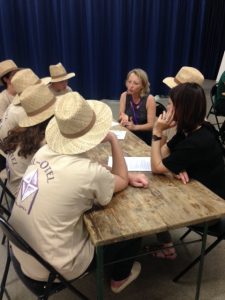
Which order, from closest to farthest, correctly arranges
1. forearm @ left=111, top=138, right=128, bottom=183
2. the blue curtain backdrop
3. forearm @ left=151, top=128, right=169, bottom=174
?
forearm @ left=111, top=138, right=128, bottom=183, forearm @ left=151, top=128, right=169, bottom=174, the blue curtain backdrop

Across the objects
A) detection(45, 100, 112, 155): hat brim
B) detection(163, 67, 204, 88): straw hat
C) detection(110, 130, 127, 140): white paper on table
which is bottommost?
detection(110, 130, 127, 140): white paper on table

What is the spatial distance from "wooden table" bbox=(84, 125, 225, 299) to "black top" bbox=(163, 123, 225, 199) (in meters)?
0.09

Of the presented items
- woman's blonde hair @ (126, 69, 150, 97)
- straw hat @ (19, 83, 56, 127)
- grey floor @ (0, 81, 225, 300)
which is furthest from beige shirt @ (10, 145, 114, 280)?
woman's blonde hair @ (126, 69, 150, 97)

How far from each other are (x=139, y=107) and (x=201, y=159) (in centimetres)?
139

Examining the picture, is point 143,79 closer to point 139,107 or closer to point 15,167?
point 139,107

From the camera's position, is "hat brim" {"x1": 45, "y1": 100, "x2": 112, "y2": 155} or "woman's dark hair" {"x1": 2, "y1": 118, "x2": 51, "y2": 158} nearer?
"hat brim" {"x1": 45, "y1": 100, "x2": 112, "y2": 155}

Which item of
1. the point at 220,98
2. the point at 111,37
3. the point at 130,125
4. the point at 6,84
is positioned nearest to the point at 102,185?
the point at 130,125

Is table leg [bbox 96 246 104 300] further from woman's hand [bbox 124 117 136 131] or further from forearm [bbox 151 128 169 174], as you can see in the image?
woman's hand [bbox 124 117 136 131]

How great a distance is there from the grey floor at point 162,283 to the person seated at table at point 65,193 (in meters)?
0.55

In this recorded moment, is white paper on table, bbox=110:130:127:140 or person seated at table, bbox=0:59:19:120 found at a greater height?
person seated at table, bbox=0:59:19:120

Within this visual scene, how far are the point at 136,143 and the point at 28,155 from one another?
77 cm

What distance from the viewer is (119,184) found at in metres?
1.42

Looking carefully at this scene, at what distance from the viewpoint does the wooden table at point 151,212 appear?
1179mm

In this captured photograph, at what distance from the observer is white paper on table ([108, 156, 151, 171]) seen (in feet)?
5.52
